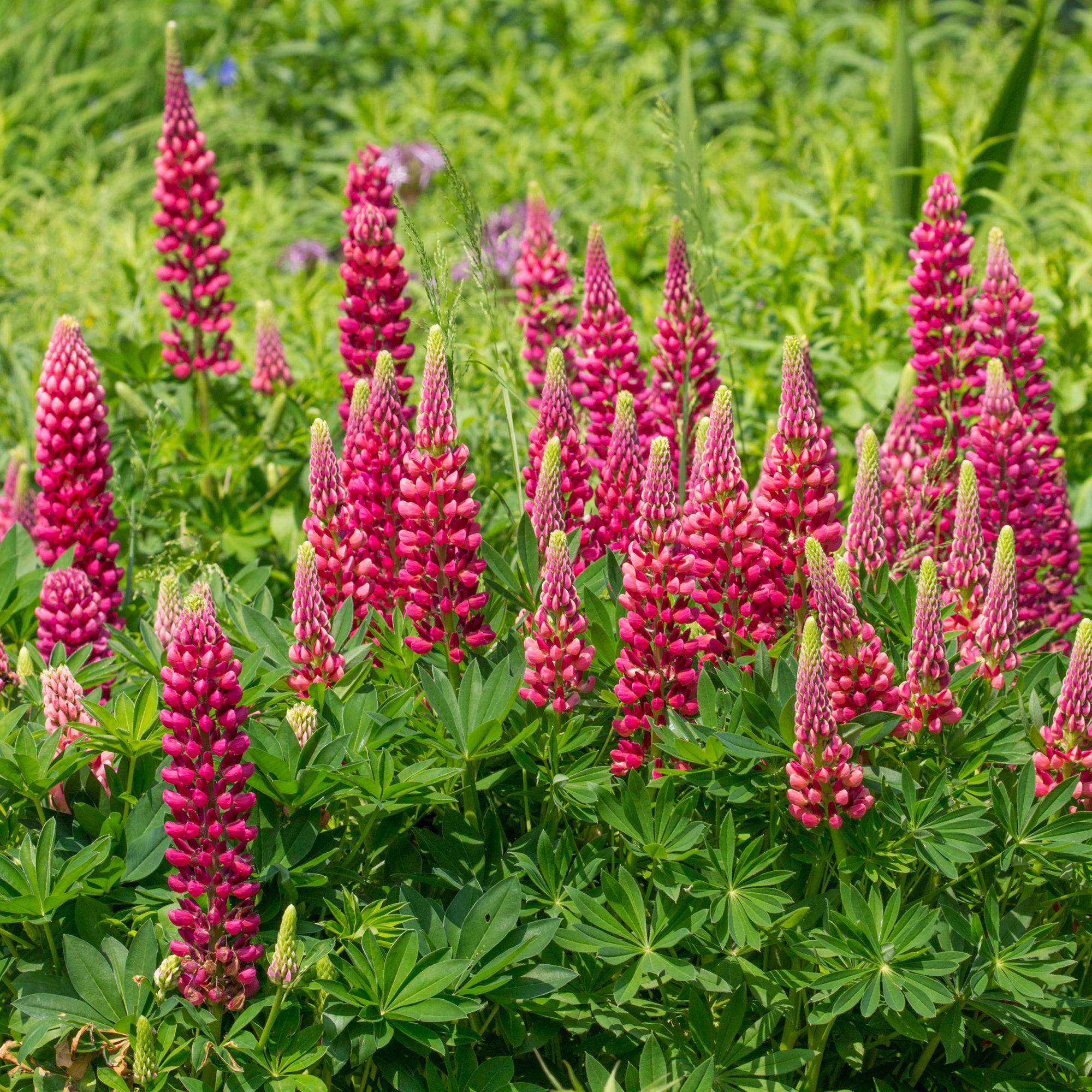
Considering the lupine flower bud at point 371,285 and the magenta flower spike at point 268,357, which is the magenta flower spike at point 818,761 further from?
the magenta flower spike at point 268,357

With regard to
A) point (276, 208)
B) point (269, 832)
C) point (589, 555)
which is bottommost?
point (276, 208)

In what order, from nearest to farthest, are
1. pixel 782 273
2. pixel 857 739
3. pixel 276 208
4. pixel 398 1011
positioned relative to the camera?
pixel 398 1011, pixel 857 739, pixel 782 273, pixel 276 208

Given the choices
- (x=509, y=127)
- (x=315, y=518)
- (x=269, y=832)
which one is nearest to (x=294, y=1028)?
(x=269, y=832)

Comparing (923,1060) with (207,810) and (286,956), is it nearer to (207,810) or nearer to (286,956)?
(286,956)

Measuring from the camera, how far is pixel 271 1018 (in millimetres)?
1902

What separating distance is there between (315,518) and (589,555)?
0.56m

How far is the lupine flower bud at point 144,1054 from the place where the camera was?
185 cm

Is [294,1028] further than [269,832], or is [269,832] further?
[269,832]

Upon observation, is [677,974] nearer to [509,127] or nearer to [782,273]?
[782,273]

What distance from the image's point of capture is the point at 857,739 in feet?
6.89

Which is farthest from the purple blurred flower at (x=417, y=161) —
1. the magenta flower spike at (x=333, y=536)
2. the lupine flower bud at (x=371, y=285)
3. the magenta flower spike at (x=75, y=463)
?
the magenta flower spike at (x=333, y=536)

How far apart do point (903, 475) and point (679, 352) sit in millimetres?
591

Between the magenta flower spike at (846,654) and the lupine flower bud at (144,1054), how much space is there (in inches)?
45.7

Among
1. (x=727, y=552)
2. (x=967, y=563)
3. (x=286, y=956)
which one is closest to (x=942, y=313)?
(x=967, y=563)
